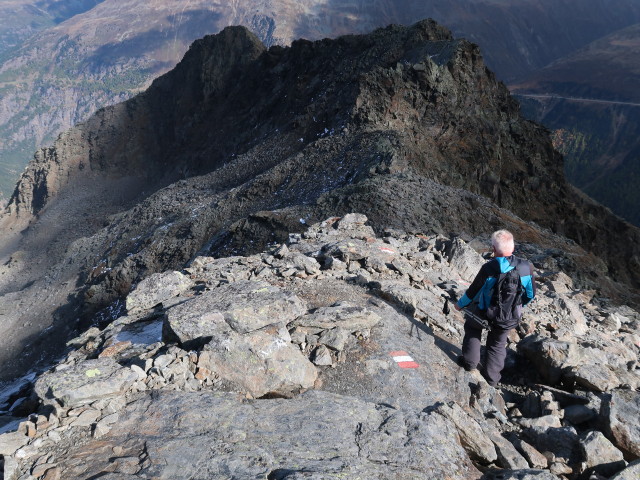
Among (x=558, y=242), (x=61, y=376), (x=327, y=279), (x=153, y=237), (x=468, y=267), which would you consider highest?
(x=61, y=376)

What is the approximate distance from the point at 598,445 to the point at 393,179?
13.8 meters

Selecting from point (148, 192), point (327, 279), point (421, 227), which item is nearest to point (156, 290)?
point (327, 279)

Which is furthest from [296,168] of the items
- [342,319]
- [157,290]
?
[342,319]

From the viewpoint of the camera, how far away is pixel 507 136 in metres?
30.2

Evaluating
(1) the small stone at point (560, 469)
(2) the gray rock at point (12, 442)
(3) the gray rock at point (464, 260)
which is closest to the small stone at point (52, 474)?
(2) the gray rock at point (12, 442)

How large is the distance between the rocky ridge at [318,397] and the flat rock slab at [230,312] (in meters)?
0.02

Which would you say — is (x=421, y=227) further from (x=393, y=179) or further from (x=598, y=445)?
(x=598, y=445)

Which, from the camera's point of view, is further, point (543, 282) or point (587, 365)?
point (543, 282)

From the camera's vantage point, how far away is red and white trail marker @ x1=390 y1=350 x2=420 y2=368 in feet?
21.5

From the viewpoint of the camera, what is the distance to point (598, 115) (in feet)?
345

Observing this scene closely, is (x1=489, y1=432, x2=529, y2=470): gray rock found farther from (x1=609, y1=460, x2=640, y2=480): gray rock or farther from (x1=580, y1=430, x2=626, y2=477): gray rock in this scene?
(x1=609, y1=460, x2=640, y2=480): gray rock

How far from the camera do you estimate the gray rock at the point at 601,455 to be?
514 cm

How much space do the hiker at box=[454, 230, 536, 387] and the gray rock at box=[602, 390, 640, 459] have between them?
145 centimetres

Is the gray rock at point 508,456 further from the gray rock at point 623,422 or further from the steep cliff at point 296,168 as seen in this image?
the steep cliff at point 296,168
